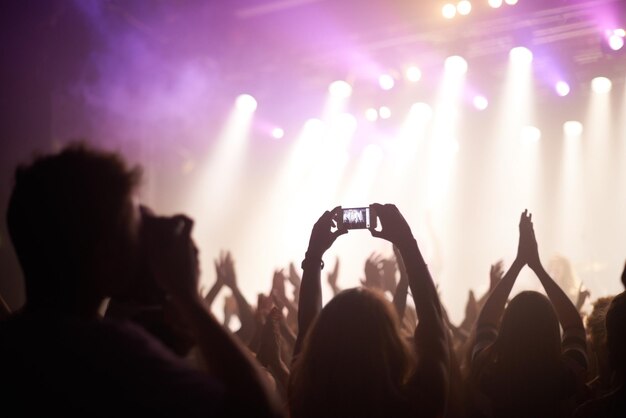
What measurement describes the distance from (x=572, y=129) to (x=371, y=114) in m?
4.30

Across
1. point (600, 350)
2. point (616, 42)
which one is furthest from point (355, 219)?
point (616, 42)

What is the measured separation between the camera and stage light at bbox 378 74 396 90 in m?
10.2

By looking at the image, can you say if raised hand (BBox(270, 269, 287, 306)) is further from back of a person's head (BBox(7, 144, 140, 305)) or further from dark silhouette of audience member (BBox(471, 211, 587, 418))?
back of a person's head (BBox(7, 144, 140, 305))

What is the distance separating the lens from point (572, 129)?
38.9 feet

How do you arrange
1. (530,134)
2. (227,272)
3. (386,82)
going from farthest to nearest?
(530,134) < (386,82) < (227,272)

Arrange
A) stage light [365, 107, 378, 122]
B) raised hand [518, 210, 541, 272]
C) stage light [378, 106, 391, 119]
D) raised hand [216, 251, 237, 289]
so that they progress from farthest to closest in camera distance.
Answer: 1. stage light [365, 107, 378, 122]
2. stage light [378, 106, 391, 119]
3. raised hand [216, 251, 237, 289]
4. raised hand [518, 210, 541, 272]

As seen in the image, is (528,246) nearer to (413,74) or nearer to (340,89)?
(413,74)

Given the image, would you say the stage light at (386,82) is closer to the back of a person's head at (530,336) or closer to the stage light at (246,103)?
the stage light at (246,103)

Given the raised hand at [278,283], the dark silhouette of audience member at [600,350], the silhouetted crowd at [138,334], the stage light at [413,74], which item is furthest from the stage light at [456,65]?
the silhouetted crowd at [138,334]

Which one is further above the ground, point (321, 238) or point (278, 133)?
point (278, 133)

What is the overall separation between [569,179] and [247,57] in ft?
25.8

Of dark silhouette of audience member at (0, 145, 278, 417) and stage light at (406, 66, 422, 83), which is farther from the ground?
stage light at (406, 66, 422, 83)

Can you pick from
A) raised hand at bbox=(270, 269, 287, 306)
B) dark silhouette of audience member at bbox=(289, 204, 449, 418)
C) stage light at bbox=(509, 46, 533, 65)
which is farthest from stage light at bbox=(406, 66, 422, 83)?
dark silhouette of audience member at bbox=(289, 204, 449, 418)

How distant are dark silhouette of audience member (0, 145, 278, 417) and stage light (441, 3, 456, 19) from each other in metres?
7.30
